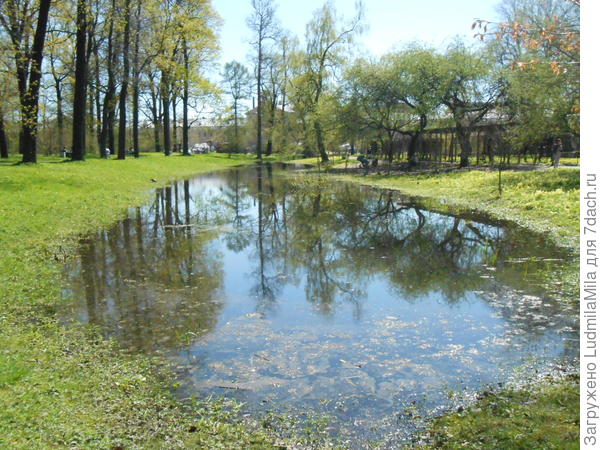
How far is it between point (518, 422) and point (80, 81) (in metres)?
24.8

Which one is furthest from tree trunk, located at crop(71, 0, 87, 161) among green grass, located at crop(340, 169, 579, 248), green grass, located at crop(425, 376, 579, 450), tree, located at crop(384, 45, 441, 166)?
green grass, located at crop(425, 376, 579, 450)

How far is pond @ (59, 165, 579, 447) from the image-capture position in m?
4.50

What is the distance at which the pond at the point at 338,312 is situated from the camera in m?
4.50

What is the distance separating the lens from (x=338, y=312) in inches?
261

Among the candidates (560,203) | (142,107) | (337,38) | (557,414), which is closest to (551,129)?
(560,203)

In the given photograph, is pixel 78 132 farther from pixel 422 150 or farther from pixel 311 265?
pixel 422 150

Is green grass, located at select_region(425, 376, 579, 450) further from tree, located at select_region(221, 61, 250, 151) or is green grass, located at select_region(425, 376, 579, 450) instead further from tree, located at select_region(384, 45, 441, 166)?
tree, located at select_region(221, 61, 250, 151)

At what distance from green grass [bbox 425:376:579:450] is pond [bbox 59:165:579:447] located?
24 cm

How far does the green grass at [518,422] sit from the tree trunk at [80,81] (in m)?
23.5

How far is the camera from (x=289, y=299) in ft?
23.7

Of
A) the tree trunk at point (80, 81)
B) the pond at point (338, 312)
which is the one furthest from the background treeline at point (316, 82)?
the pond at point (338, 312)

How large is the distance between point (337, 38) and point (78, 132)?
85.1ft

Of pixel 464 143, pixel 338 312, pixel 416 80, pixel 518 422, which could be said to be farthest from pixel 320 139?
pixel 518 422

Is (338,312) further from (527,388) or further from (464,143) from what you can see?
(464,143)
